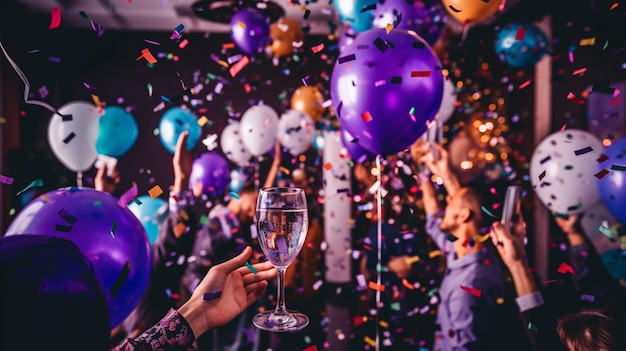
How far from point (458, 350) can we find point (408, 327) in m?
1.16

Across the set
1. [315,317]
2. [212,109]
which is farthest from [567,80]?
[212,109]

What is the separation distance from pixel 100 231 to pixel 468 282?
1.55 meters

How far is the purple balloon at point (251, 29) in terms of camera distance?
3096mm

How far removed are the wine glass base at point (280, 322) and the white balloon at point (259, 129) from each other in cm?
255

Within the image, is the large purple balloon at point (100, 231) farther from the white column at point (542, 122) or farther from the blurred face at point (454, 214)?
the white column at point (542, 122)

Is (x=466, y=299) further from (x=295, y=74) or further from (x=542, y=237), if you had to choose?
(x=295, y=74)

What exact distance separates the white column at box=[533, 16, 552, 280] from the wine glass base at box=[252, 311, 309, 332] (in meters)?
4.51

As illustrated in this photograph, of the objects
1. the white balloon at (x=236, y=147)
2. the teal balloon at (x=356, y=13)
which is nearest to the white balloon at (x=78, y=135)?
the white balloon at (x=236, y=147)

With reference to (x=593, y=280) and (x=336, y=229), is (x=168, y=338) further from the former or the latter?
(x=336, y=229)

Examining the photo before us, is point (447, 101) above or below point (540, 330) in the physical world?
above

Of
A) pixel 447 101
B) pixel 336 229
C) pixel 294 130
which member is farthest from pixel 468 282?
pixel 336 229

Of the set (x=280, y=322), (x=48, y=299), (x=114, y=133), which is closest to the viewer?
(x=48, y=299)

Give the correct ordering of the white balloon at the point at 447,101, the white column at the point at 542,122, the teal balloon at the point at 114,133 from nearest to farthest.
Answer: the white balloon at the point at 447,101
the teal balloon at the point at 114,133
the white column at the point at 542,122

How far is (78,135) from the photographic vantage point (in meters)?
2.73
